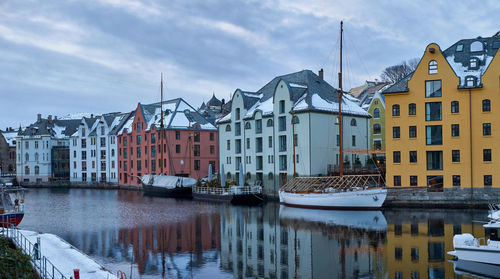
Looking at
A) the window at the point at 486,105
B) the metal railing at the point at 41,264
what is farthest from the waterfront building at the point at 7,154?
the window at the point at 486,105

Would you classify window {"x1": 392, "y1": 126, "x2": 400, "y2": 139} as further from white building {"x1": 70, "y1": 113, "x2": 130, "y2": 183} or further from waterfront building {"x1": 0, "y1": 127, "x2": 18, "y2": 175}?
waterfront building {"x1": 0, "y1": 127, "x2": 18, "y2": 175}

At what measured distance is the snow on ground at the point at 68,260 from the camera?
1997 centimetres

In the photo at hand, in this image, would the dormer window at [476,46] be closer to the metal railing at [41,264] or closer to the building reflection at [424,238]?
the building reflection at [424,238]

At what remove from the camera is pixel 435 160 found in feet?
167

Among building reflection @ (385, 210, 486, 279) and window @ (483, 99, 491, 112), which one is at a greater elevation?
window @ (483, 99, 491, 112)

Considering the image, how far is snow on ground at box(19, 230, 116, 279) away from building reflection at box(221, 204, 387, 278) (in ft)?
22.7

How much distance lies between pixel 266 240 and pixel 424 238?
10678mm

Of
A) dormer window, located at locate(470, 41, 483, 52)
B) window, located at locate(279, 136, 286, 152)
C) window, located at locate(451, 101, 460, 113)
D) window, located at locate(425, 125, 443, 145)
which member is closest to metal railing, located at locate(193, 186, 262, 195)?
window, located at locate(279, 136, 286, 152)

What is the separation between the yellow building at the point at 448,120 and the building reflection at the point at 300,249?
14.1 metres

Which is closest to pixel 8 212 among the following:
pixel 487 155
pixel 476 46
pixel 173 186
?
pixel 173 186

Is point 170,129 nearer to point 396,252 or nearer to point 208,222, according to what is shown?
point 208,222

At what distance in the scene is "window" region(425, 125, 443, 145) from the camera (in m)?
50.8

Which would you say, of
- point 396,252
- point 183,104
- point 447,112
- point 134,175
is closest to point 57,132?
point 134,175

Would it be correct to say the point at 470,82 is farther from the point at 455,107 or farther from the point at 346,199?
the point at 346,199
